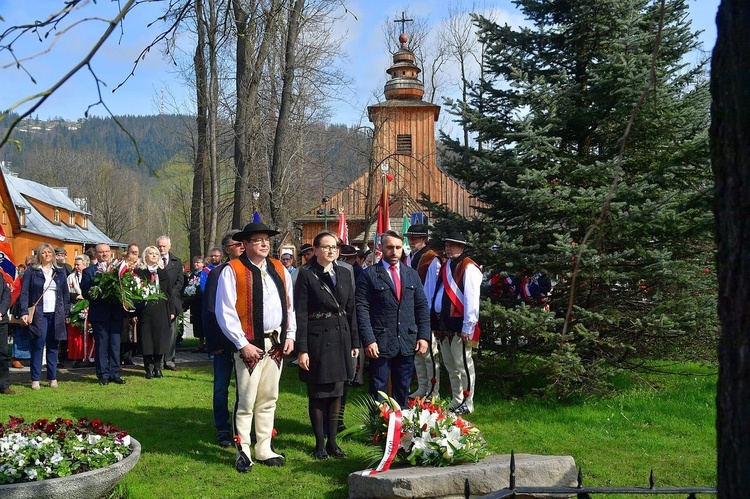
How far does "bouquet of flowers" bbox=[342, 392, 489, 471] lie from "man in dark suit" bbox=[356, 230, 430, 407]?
1.28 meters

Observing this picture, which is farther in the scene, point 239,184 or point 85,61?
point 239,184

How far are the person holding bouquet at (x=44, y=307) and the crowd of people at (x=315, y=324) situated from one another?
2 centimetres

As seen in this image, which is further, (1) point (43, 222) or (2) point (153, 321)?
(1) point (43, 222)

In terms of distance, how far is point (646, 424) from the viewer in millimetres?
8195

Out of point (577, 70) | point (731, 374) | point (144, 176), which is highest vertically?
point (144, 176)

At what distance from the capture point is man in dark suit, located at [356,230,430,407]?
7727 millimetres

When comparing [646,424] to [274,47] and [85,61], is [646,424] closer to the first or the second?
[85,61]

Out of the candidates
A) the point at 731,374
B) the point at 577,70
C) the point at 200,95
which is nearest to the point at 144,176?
the point at 200,95

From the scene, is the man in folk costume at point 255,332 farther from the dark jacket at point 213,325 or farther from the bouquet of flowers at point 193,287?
the bouquet of flowers at point 193,287

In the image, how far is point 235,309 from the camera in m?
6.68

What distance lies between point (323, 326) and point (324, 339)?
13 centimetres

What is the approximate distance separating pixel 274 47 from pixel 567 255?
16066mm

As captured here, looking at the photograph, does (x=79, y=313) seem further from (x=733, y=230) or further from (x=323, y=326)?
(x=733, y=230)

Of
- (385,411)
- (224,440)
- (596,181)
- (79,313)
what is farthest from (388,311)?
(79,313)
